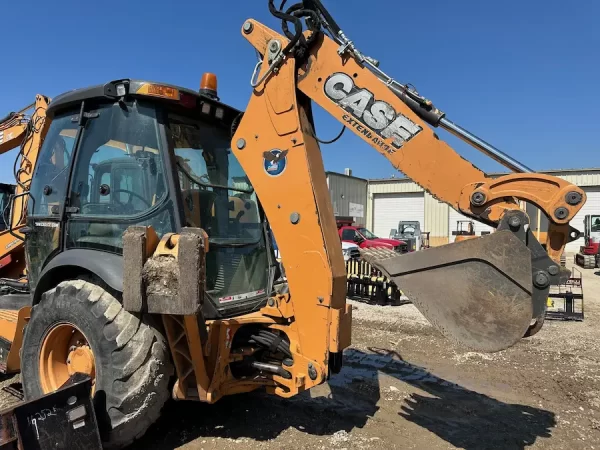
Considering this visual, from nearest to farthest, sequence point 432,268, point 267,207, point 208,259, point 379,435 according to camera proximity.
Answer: point 432,268, point 267,207, point 208,259, point 379,435

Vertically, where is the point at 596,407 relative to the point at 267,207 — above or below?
below

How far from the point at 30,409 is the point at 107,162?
5.75ft

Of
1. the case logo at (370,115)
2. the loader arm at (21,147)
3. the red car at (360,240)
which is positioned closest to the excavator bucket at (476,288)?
the case logo at (370,115)

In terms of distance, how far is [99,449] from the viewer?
2910mm

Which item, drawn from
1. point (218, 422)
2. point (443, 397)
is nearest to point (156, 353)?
point (218, 422)

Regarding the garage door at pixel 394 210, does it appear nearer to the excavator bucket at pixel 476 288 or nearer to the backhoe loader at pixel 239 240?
the backhoe loader at pixel 239 240

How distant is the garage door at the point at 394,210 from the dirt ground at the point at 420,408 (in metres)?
26.0

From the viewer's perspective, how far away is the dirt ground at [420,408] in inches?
140

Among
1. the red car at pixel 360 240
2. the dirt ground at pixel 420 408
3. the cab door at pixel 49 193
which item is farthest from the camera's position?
the red car at pixel 360 240

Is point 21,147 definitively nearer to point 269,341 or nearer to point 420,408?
point 269,341

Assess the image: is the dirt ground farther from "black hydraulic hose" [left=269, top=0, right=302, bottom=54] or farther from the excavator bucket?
"black hydraulic hose" [left=269, top=0, right=302, bottom=54]

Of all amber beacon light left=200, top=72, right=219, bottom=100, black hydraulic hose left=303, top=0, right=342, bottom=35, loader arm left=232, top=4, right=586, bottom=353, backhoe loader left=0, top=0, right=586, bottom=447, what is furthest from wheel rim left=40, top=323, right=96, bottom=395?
black hydraulic hose left=303, top=0, right=342, bottom=35

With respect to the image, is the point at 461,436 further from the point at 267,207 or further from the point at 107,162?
the point at 107,162

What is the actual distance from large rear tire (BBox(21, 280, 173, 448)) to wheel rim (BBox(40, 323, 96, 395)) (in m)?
0.02
